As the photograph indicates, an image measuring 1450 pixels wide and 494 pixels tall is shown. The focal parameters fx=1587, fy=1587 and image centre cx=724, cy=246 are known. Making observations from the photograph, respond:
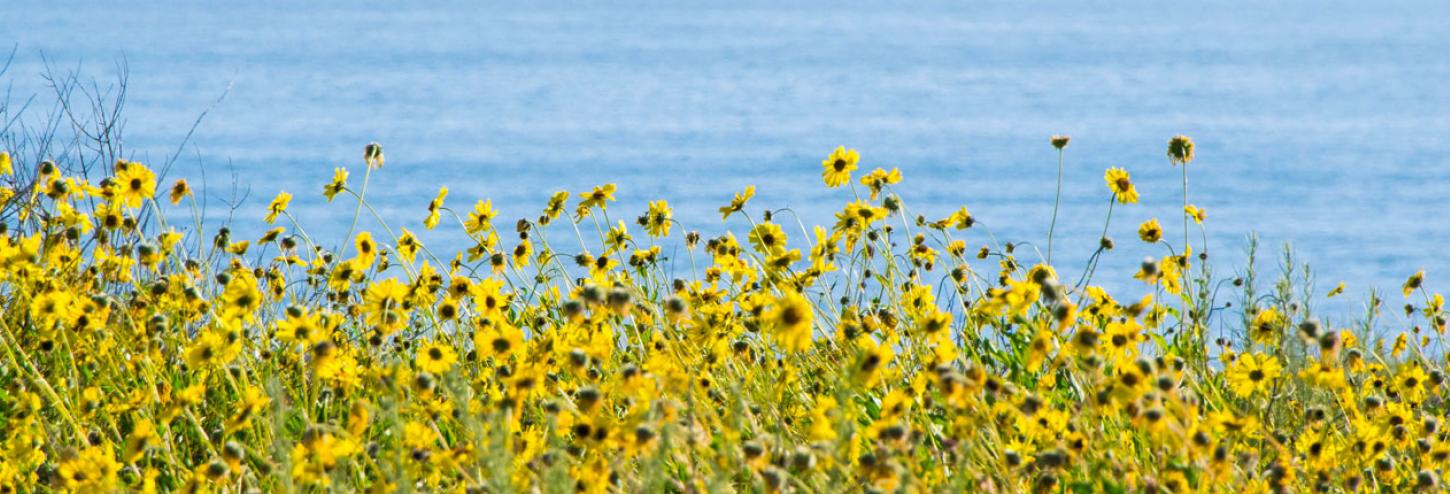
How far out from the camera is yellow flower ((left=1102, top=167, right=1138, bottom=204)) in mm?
4227

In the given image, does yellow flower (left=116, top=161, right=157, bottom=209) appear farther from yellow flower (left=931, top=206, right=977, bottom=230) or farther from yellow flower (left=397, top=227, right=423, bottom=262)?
yellow flower (left=931, top=206, right=977, bottom=230)

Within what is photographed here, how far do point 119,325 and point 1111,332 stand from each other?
2395 millimetres

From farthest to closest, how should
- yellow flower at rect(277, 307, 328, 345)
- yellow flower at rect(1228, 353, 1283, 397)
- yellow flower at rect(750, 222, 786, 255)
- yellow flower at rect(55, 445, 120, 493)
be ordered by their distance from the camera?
yellow flower at rect(750, 222, 786, 255)
yellow flower at rect(1228, 353, 1283, 397)
yellow flower at rect(277, 307, 328, 345)
yellow flower at rect(55, 445, 120, 493)

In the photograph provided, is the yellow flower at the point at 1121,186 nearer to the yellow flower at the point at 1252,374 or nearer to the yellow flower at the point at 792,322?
the yellow flower at the point at 1252,374

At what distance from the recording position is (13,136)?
7.16 metres

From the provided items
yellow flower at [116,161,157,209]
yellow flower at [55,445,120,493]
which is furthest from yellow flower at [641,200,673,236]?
yellow flower at [55,445,120,493]

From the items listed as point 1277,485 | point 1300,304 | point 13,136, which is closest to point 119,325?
point 1277,485

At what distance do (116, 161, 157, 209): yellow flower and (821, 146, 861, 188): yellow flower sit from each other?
1.72 metres

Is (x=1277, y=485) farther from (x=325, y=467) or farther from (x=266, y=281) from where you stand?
(x=266, y=281)

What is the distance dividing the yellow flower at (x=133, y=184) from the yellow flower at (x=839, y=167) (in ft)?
5.63

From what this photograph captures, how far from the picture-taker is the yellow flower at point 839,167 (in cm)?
421

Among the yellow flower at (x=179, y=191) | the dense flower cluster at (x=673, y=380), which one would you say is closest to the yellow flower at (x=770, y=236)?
the dense flower cluster at (x=673, y=380)

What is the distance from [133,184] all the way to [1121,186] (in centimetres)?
252

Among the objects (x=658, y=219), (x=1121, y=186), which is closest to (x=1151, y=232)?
(x=1121, y=186)
